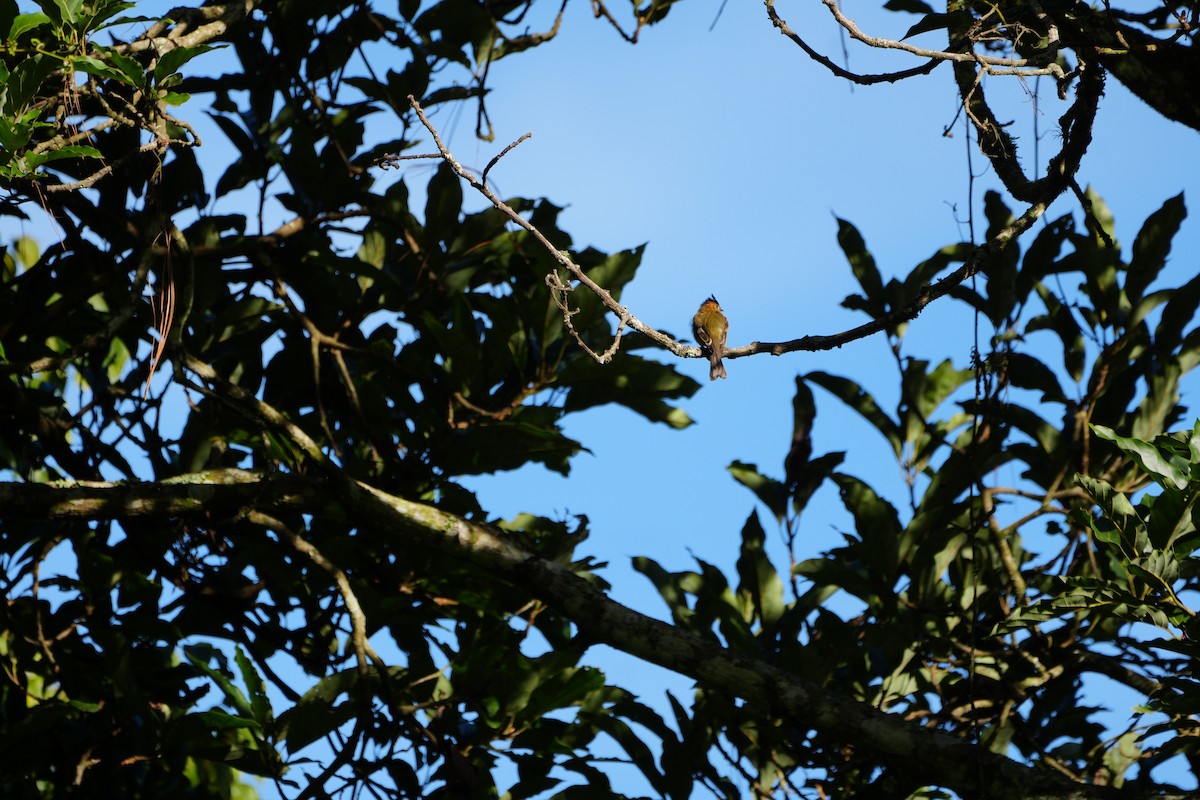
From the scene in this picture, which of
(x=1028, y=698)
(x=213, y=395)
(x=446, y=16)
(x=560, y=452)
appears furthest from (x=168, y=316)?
(x=1028, y=698)

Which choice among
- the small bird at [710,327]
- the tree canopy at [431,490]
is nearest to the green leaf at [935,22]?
the tree canopy at [431,490]

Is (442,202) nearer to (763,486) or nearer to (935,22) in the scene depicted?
(763,486)

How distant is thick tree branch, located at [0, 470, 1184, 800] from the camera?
8.56 ft

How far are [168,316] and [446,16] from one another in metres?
1.50

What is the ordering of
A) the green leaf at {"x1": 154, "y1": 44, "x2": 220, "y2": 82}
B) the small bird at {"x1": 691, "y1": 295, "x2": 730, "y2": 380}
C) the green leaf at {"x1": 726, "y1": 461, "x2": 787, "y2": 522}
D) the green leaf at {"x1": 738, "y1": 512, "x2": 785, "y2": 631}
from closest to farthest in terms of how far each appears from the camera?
the green leaf at {"x1": 154, "y1": 44, "x2": 220, "y2": 82} → the green leaf at {"x1": 738, "y1": 512, "x2": 785, "y2": 631} → the green leaf at {"x1": 726, "y1": 461, "x2": 787, "y2": 522} → the small bird at {"x1": 691, "y1": 295, "x2": 730, "y2": 380}

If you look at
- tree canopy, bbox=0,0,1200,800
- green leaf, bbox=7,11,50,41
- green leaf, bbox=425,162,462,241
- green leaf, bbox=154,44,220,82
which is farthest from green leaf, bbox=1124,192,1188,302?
green leaf, bbox=7,11,50,41

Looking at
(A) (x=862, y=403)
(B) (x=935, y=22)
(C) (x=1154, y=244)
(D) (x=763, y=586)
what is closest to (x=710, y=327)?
(A) (x=862, y=403)

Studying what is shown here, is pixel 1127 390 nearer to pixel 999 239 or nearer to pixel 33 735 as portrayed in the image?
pixel 999 239

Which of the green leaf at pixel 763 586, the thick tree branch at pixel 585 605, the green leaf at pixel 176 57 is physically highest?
the green leaf at pixel 176 57

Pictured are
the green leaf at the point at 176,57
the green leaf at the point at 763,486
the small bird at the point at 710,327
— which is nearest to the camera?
the green leaf at the point at 176,57

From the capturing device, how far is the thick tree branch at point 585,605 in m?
2.61

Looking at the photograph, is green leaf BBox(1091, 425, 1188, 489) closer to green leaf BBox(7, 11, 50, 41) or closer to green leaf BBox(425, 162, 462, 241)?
green leaf BBox(425, 162, 462, 241)

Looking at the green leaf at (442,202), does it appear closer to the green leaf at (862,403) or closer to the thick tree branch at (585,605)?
the thick tree branch at (585,605)

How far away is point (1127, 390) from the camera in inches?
146
